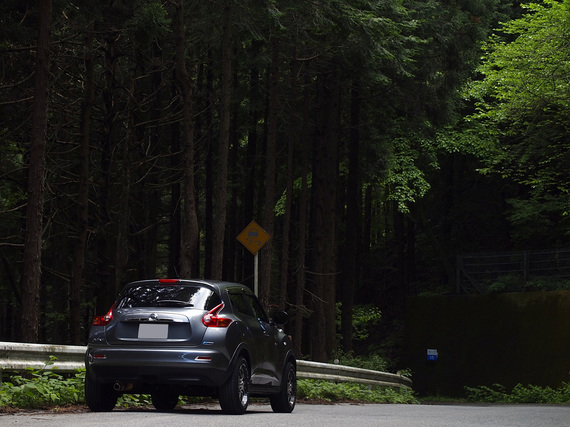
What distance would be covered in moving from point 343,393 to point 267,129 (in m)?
16.7

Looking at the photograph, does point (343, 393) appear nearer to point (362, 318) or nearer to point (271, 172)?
point (271, 172)

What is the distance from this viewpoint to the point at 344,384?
20.8 metres

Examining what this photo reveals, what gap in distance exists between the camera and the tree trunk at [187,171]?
70.5 feet

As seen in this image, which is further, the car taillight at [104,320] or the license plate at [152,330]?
the car taillight at [104,320]

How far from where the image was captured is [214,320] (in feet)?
37.4

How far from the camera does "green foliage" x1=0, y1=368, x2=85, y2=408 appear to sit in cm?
1172

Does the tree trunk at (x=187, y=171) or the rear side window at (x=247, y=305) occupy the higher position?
the tree trunk at (x=187, y=171)

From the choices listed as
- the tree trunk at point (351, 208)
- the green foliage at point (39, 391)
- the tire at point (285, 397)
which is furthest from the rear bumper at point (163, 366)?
the tree trunk at point (351, 208)

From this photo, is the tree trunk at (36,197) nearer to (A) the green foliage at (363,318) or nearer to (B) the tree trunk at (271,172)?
(B) the tree trunk at (271,172)

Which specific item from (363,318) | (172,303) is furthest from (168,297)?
(363,318)

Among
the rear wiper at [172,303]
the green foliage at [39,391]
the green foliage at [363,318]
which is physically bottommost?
the green foliage at [363,318]

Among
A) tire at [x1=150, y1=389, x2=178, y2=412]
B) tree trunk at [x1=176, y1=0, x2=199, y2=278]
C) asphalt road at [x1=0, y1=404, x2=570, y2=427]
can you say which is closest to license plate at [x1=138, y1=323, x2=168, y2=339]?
asphalt road at [x1=0, y1=404, x2=570, y2=427]

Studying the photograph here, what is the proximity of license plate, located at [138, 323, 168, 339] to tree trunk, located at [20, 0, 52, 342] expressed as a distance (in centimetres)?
673

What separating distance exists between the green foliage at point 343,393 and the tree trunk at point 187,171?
4.15 m
